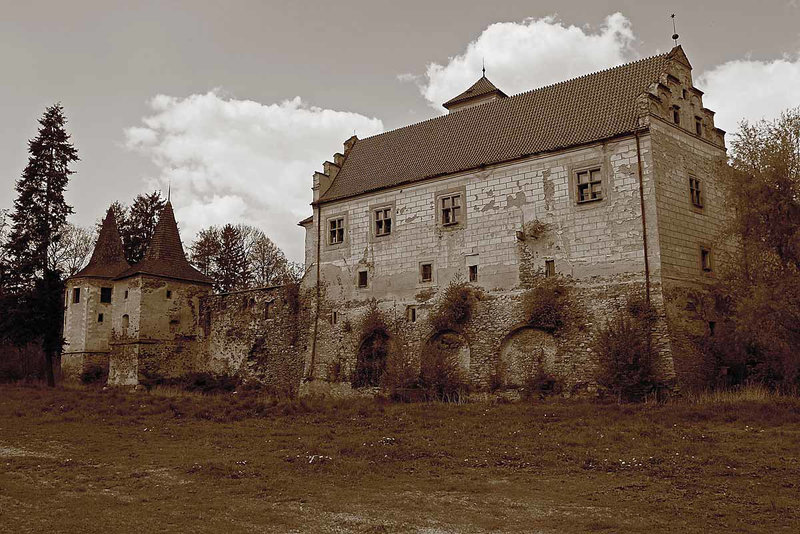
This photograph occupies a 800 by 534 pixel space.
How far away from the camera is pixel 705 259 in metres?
25.1

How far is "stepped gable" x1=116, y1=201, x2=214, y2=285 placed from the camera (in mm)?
36000

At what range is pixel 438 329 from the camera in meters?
27.4

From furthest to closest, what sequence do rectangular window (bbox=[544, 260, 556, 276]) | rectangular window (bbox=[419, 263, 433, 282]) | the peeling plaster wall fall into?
rectangular window (bbox=[419, 263, 433, 282]), rectangular window (bbox=[544, 260, 556, 276]), the peeling plaster wall

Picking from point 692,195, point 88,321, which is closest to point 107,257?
point 88,321

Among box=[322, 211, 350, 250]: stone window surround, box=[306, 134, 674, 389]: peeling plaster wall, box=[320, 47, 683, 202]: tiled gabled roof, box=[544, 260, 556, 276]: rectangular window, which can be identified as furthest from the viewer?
box=[322, 211, 350, 250]: stone window surround

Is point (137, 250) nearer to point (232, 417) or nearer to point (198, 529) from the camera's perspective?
point (232, 417)

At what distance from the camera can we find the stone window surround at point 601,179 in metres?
24.5

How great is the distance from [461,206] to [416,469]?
52.8ft

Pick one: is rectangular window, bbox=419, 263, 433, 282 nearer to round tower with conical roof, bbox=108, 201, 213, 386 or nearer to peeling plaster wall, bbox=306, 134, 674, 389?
peeling plaster wall, bbox=306, 134, 674, 389

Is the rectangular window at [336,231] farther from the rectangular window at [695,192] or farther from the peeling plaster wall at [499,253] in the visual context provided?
the rectangular window at [695,192]

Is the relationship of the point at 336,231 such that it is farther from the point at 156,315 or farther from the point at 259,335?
the point at 156,315

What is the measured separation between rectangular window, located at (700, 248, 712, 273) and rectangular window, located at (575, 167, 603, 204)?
4.18 meters

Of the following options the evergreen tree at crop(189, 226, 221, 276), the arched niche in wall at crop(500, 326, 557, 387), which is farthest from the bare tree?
the arched niche in wall at crop(500, 326, 557, 387)

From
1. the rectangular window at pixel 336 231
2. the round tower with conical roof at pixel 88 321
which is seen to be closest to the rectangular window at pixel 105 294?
the round tower with conical roof at pixel 88 321
